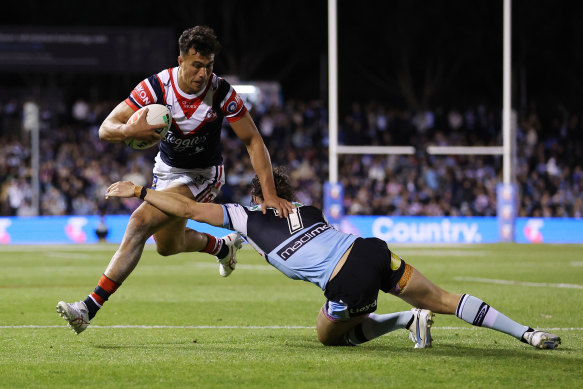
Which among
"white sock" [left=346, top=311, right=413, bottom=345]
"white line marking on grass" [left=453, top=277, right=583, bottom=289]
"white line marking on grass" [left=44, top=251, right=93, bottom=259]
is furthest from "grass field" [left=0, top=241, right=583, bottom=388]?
"white line marking on grass" [left=44, top=251, right=93, bottom=259]

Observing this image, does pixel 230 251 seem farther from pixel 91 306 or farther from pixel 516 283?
pixel 516 283

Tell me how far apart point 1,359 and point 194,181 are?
254 cm

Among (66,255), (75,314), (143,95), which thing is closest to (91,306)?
(75,314)

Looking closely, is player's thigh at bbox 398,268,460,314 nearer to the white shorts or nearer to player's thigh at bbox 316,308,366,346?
player's thigh at bbox 316,308,366,346

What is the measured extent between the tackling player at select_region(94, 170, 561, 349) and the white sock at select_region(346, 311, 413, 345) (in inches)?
6.6

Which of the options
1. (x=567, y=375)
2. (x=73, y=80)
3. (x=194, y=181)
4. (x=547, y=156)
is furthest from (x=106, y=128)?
(x=73, y=80)

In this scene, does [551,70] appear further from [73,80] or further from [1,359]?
[1,359]

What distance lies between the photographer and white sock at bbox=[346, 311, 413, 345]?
6.95 metres

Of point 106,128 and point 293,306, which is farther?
point 293,306

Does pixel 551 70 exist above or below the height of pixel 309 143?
above

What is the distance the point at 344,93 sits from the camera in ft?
130

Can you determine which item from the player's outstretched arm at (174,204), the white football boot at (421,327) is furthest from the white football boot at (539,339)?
the player's outstretched arm at (174,204)

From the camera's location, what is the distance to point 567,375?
225 inches

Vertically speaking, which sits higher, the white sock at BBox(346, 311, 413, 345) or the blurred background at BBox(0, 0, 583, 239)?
the blurred background at BBox(0, 0, 583, 239)
